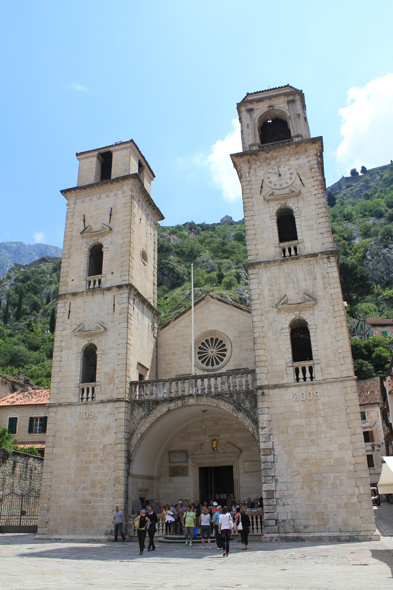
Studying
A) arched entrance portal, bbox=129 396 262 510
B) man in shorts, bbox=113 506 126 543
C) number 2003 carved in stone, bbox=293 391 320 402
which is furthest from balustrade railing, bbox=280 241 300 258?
man in shorts, bbox=113 506 126 543

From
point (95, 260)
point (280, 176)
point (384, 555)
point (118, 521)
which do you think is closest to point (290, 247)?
point (280, 176)

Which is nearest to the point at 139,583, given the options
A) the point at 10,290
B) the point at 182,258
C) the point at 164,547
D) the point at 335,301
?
the point at 164,547

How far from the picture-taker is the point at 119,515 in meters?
14.7

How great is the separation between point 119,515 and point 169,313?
1836 inches

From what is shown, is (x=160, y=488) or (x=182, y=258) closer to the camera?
(x=160, y=488)

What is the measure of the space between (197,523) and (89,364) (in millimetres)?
7753

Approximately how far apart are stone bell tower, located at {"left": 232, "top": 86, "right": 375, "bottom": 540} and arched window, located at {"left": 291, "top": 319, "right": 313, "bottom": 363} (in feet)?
0.14

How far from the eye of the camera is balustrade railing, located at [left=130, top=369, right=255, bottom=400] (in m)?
16.5

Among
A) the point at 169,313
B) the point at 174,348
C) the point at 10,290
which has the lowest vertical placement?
the point at 174,348

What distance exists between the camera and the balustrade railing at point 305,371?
15570 millimetres

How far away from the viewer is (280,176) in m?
19.1

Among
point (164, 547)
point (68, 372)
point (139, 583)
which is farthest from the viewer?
point (68, 372)

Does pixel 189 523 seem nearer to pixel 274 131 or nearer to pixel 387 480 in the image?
pixel 387 480

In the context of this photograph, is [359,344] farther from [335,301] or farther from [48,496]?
[48,496]
